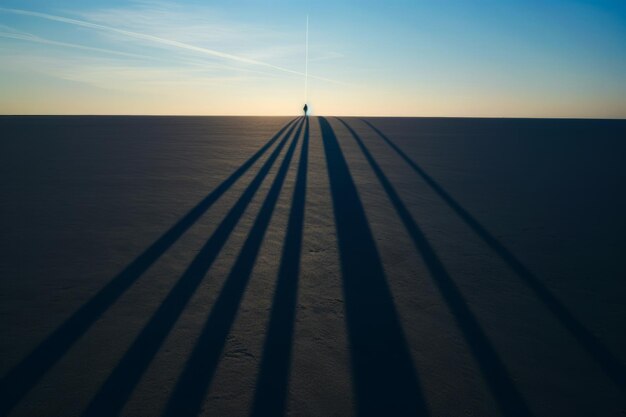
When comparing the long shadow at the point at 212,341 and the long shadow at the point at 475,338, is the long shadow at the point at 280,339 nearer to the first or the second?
the long shadow at the point at 212,341

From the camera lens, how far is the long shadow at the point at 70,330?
2.64 meters

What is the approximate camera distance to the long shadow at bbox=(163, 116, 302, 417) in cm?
253

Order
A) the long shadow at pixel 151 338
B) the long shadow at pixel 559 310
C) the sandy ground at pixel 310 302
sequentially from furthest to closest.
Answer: the long shadow at pixel 559 310 < the sandy ground at pixel 310 302 < the long shadow at pixel 151 338

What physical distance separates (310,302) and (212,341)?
3.40ft

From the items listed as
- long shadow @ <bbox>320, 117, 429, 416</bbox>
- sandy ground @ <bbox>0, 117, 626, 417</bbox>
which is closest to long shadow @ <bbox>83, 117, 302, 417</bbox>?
sandy ground @ <bbox>0, 117, 626, 417</bbox>

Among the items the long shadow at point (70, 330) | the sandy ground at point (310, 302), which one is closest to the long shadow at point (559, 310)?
the sandy ground at point (310, 302)

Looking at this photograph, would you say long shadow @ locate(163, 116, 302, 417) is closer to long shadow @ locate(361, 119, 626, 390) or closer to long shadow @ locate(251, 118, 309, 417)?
long shadow @ locate(251, 118, 309, 417)

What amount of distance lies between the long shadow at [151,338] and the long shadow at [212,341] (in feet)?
0.99

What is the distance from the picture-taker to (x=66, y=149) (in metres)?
16.2

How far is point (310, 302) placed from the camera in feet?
12.6

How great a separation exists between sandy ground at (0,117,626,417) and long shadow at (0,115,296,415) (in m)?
0.01

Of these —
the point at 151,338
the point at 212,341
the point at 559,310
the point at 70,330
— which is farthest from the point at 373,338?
the point at 70,330

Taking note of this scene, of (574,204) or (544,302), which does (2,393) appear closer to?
(544,302)

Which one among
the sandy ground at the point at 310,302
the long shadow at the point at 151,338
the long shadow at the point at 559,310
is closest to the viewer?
the long shadow at the point at 151,338
